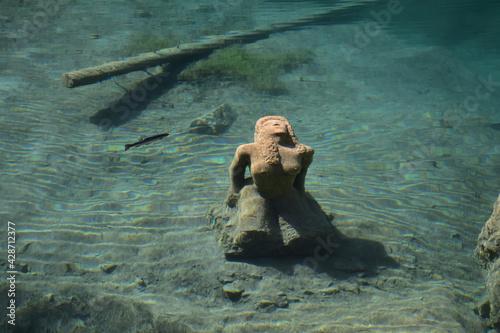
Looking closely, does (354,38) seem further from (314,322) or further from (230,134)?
(314,322)

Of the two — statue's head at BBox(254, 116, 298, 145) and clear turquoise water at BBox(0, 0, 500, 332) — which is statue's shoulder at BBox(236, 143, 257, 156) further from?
clear turquoise water at BBox(0, 0, 500, 332)

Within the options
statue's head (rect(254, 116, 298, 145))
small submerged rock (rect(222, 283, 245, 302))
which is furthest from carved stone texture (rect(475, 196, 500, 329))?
small submerged rock (rect(222, 283, 245, 302))

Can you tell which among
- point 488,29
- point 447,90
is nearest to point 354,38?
point 447,90

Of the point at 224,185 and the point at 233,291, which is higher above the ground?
the point at 224,185

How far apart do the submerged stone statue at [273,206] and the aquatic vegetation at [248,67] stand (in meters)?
6.09

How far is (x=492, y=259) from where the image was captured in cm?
360

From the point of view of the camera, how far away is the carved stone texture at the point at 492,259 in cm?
321

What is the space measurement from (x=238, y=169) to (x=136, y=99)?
5706 millimetres

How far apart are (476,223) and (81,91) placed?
8.97 metres
